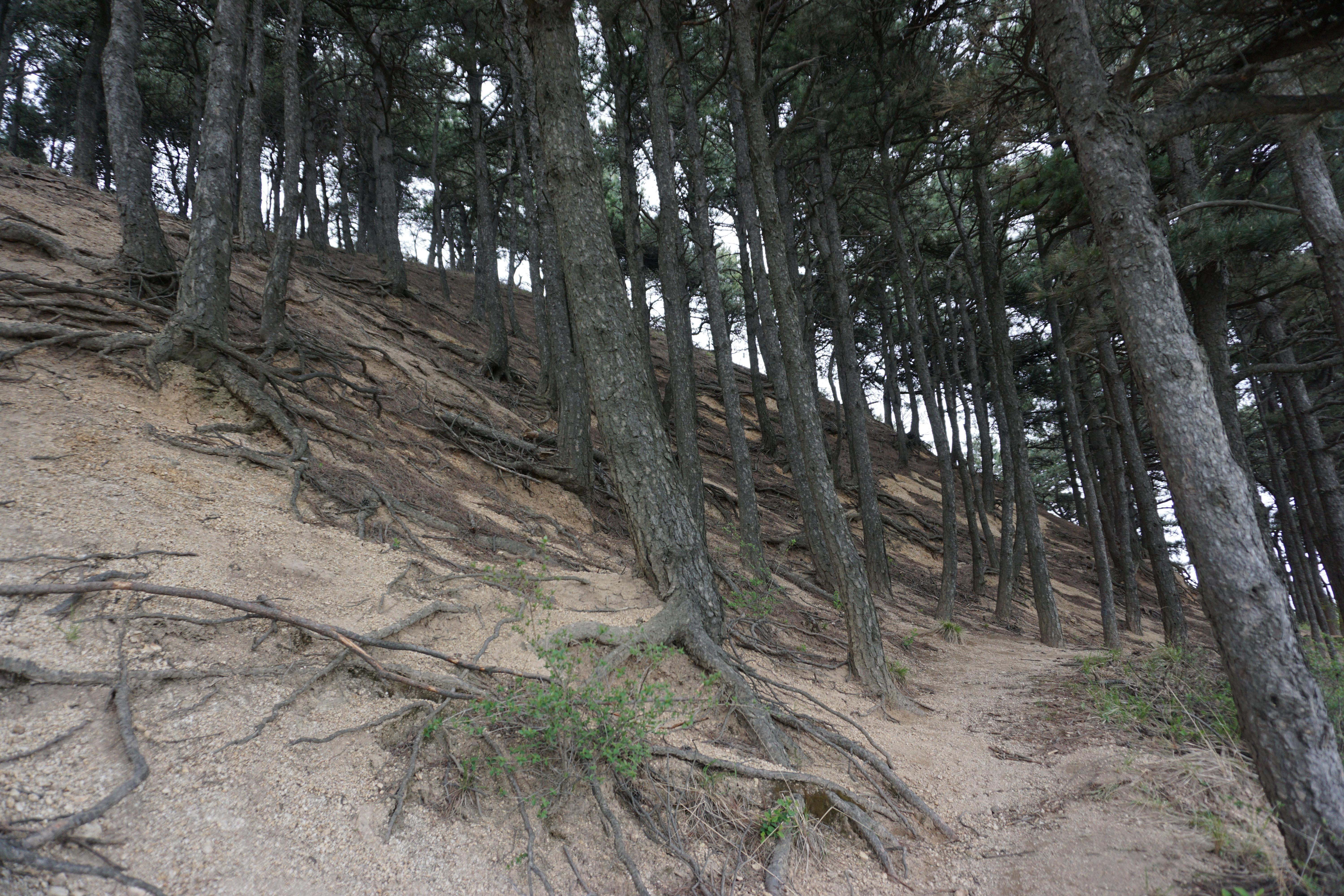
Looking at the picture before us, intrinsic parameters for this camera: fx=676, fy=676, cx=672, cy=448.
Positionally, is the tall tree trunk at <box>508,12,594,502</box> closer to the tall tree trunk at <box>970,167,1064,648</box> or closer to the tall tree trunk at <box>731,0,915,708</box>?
the tall tree trunk at <box>731,0,915,708</box>

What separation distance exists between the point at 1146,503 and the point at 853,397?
463cm

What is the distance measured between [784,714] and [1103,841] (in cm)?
184

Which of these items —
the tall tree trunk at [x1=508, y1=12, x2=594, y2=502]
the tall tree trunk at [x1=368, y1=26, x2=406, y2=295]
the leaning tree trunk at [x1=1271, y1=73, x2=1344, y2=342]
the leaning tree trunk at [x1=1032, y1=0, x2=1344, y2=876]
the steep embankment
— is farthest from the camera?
the tall tree trunk at [x1=368, y1=26, x2=406, y2=295]

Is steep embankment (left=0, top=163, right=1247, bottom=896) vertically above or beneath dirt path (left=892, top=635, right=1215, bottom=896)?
above

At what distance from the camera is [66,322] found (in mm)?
5898

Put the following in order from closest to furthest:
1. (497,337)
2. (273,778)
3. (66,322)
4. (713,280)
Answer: (273,778), (66,322), (713,280), (497,337)

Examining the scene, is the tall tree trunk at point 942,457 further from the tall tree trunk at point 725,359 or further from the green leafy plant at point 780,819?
the green leafy plant at point 780,819

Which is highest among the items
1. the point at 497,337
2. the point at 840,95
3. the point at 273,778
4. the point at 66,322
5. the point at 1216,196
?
the point at 840,95

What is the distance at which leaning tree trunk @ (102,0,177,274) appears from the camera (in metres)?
6.75

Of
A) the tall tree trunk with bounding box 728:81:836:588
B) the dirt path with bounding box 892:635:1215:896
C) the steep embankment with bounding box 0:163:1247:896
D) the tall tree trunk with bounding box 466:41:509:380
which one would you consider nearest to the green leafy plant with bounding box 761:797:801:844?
the steep embankment with bounding box 0:163:1247:896

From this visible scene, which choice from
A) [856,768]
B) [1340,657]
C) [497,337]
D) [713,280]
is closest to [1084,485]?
[1340,657]

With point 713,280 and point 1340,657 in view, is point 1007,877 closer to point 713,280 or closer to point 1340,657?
point 1340,657

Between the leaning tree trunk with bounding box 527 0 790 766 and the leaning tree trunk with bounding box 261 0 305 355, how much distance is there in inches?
162

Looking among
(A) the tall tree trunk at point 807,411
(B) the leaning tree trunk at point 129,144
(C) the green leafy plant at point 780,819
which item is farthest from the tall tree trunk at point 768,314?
(B) the leaning tree trunk at point 129,144
